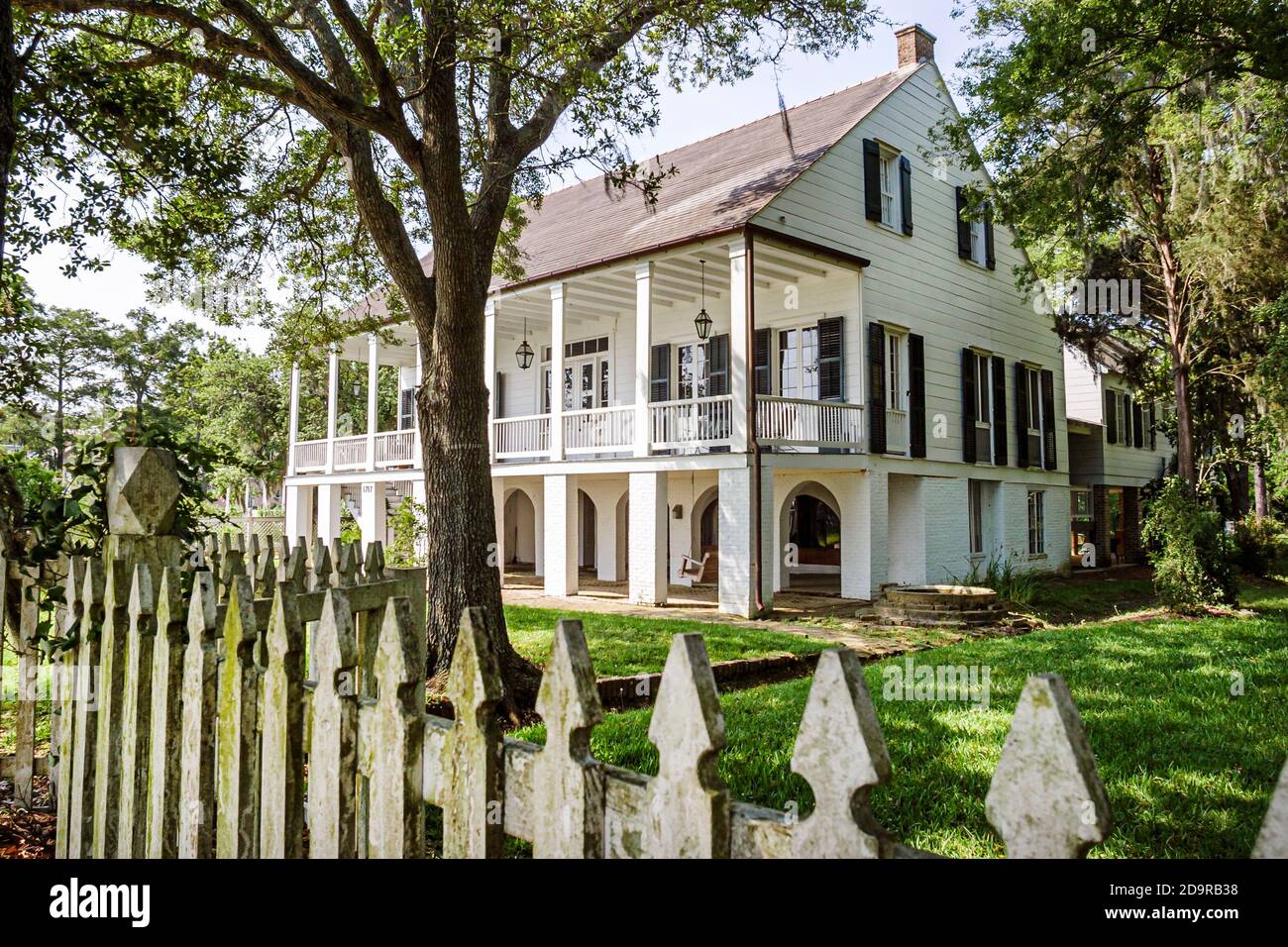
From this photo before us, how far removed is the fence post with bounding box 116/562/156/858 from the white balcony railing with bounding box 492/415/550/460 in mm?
13695

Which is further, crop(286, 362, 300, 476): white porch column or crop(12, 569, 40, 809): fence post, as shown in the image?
crop(286, 362, 300, 476): white porch column

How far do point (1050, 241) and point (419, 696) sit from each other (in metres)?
24.0

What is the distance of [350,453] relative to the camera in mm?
22047

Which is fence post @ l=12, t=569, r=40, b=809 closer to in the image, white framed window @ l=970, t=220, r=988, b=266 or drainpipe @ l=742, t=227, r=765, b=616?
drainpipe @ l=742, t=227, r=765, b=616

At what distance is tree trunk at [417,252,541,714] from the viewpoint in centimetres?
670

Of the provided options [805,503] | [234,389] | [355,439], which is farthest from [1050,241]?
[234,389]

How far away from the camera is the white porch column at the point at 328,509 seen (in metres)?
22.5

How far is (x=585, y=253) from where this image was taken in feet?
53.3

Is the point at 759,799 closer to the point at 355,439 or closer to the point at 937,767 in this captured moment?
the point at 937,767

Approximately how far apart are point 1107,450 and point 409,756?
27594mm

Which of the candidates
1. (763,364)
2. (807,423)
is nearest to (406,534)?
(807,423)

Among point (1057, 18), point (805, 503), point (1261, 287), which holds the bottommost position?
point (805, 503)

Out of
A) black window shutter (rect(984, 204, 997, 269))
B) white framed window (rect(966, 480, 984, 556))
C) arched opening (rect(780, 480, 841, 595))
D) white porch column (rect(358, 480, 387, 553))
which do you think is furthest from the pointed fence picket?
black window shutter (rect(984, 204, 997, 269))

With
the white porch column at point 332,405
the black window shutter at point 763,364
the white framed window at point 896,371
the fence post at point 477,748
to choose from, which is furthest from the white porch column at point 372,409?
the fence post at point 477,748
